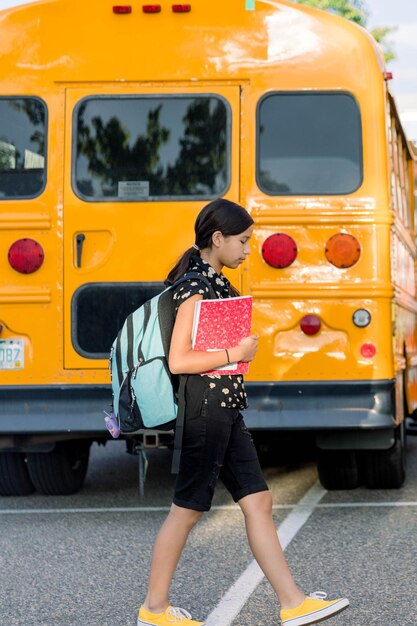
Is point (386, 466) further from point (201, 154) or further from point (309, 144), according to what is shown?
point (201, 154)

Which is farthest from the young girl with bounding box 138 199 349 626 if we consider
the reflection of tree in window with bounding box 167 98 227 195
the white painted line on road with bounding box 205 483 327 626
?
the reflection of tree in window with bounding box 167 98 227 195

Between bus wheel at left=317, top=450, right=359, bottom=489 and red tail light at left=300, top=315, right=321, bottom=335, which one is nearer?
red tail light at left=300, top=315, right=321, bottom=335

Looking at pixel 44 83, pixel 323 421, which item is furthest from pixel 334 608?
pixel 44 83

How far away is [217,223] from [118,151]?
3.05 m

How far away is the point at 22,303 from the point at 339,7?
73.7 feet

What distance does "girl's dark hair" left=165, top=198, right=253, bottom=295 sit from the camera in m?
4.62

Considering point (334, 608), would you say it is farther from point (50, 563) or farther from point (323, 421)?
point (323, 421)

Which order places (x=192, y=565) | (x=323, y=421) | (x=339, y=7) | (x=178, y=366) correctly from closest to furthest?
(x=178, y=366) → (x=192, y=565) → (x=323, y=421) → (x=339, y=7)

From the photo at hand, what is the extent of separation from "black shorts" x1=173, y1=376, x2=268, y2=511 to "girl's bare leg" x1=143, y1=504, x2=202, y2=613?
5cm

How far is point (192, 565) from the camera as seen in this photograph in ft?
20.0

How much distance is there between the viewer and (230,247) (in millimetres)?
4645

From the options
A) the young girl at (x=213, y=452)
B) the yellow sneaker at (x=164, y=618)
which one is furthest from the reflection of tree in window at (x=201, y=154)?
the yellow sneaker at (x=164, y=618)

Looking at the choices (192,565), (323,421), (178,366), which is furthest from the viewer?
(323,421)

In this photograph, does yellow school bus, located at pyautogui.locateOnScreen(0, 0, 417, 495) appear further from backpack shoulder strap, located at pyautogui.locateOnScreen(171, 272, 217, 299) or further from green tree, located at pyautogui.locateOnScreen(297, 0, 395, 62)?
green tree, located at pyautogui.locateOnScreen(297, 0, 395, 62)
